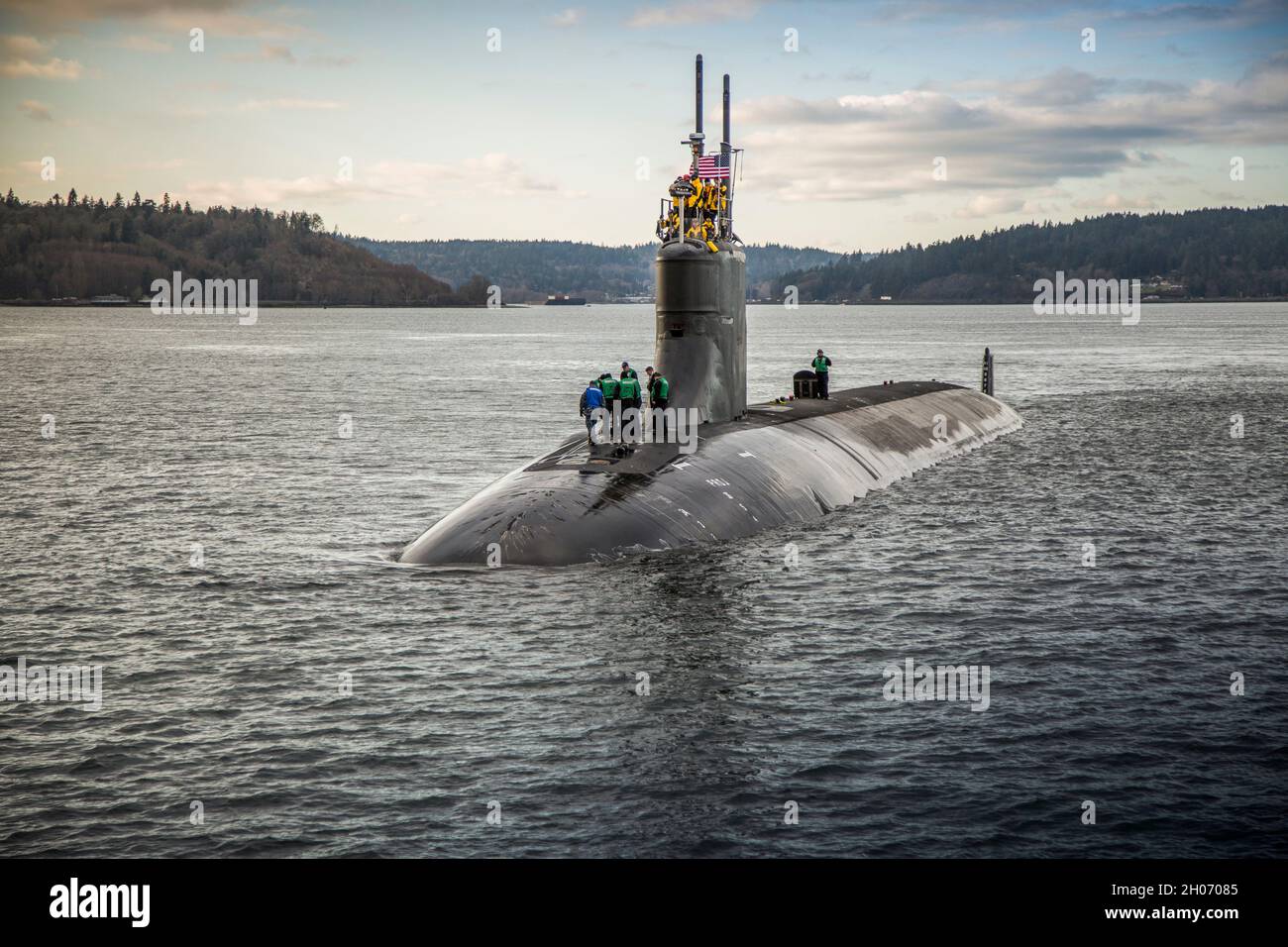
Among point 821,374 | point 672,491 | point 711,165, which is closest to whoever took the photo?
point 672,491

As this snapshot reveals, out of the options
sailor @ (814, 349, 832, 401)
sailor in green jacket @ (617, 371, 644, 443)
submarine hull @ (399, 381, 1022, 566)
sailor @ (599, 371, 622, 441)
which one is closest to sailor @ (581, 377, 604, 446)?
sailor @ (599, 371, 622, 441)

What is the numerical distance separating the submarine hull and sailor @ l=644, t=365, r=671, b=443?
89cm

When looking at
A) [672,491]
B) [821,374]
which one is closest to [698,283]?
[672,491]

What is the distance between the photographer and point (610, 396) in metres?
29.1

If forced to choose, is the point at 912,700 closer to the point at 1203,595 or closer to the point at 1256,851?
the point at 1256,851

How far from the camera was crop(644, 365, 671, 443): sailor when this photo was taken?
3052cm

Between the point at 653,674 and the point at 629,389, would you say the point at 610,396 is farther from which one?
the point at 653,674

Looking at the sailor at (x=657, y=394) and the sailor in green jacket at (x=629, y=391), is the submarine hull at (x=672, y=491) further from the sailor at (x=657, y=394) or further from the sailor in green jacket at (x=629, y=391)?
the sailor in green jacket at (x=629, y=391)

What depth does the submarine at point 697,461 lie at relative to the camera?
83.3 feet

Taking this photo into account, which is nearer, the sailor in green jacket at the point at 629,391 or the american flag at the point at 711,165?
the sailor in green jacket at the point at 629,391

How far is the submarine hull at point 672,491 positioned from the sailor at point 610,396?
0.88 m

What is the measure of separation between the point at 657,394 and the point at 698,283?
9.75 ft

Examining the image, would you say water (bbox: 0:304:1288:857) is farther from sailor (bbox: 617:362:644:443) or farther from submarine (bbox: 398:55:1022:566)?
sailor (bbox: 617:362:644:443)

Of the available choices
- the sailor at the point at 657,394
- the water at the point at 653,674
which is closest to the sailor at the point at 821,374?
the water at the point at 653,674
